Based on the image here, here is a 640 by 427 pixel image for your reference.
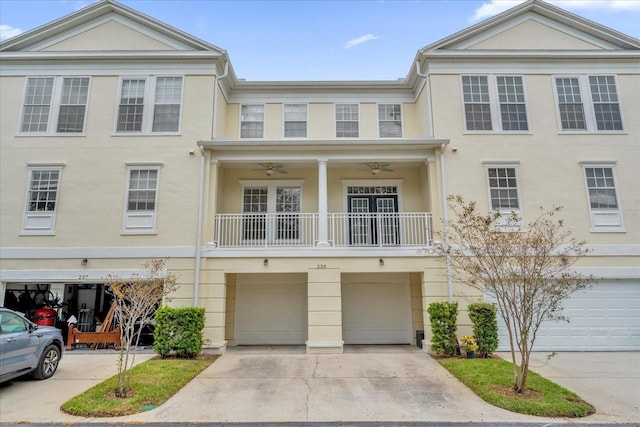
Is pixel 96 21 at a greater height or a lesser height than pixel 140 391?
greater

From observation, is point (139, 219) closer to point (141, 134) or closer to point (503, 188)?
point (141, 134)

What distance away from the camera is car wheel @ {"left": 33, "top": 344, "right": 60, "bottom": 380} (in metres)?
7.77

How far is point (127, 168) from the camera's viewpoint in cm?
1186

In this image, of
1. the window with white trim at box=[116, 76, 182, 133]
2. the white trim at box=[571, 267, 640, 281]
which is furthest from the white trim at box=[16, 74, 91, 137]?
the white trim at box=[571, 267, 640, 281]

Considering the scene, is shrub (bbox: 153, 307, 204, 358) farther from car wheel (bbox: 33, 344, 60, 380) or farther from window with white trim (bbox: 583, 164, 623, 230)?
window with white trim (bbox: 583, 164, 623, 230)

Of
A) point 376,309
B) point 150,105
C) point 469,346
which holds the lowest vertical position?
point 469,346

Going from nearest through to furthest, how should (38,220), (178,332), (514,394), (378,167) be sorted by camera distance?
(514,394)
(178,332)
(38,220)
(378,167)

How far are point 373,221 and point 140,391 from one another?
8552 millimetres

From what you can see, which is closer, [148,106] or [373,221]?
[148,106]

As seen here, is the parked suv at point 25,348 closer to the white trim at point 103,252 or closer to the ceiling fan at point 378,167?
the white trim at point 103,252

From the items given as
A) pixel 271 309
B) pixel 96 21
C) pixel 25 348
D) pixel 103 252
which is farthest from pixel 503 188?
pixel 96 21

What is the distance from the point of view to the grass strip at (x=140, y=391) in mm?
6062

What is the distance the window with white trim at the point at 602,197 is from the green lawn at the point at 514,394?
19.7 ft

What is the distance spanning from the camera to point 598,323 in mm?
11102
